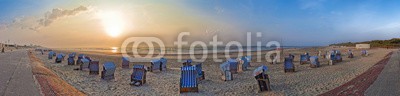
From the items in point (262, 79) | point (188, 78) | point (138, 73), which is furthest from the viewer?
point (138, 73)

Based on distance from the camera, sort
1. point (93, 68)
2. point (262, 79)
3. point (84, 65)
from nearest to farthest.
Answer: point (262, 79) → point (93, 68) → point (84, 65)

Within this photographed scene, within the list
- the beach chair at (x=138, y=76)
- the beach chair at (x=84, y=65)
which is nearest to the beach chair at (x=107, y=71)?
the beach chair at (x=138, y=76)

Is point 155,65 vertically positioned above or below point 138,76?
above

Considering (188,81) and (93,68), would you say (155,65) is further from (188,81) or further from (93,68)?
(188,81)

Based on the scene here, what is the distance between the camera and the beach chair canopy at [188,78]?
40.0 feet

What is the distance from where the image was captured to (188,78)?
1237 centimetres

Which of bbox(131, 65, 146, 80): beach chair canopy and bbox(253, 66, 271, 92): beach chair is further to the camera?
bbox(131, 65, 146, 80): beach chair canopy

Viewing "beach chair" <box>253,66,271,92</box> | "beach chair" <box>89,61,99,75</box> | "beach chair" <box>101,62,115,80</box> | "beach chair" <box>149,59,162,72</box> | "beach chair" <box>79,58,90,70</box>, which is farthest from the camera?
"beach chair" <box>79,58,90,70</box>

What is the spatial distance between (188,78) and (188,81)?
16cm

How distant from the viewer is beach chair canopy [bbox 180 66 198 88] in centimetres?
1218

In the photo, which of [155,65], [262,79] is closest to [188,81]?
[262,79]

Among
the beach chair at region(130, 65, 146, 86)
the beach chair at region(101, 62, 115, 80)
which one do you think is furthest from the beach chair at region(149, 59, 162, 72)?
the beach chair at region(130, 65, 146, 86)

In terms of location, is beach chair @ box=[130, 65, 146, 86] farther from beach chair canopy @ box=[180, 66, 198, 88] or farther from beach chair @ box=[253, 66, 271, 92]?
beach chair @ box=[253, 66, 271, 92]

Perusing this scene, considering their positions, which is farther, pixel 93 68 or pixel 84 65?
pixel 84 65
